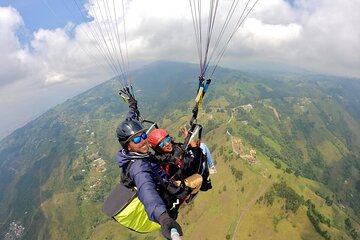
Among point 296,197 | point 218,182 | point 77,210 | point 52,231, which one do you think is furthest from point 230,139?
point 52,231

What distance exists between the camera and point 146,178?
476 cm

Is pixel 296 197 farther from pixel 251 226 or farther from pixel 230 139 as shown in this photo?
pixel 230 139

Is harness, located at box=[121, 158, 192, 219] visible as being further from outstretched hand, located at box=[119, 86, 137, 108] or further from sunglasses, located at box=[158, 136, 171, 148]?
outstretched hand, located at box=[119, 86, 137, 108]

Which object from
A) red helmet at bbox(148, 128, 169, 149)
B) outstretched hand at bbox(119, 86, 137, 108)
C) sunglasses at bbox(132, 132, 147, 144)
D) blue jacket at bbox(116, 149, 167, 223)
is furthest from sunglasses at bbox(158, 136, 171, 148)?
outstretched hand at bbox(119, 86, 137, 108)

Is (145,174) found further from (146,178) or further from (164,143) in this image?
(164,143)

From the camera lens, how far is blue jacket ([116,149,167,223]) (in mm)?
4156

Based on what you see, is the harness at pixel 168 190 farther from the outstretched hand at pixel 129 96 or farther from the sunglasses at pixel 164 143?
the outstretched hand at pixel 129 96

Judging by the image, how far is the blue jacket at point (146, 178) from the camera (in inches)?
164

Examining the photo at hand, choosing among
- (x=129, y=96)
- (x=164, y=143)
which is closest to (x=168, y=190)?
(x=164, y=143)

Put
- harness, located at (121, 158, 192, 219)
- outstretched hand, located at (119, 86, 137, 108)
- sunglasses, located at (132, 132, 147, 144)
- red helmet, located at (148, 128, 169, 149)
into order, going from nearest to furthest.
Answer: harness, located at (121, 158, 192, 219), sunglasses, located at (132, 132, 147, 144), red helmet, located at (148, 128, 169, 149), outstretched hand, located at (119, 86, 137, 108)

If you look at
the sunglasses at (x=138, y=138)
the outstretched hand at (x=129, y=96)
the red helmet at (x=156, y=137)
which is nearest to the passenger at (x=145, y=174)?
the sunglasses at (x=138, y=138)

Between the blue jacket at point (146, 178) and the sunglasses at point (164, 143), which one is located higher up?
the blue jacket at point (146, 178)

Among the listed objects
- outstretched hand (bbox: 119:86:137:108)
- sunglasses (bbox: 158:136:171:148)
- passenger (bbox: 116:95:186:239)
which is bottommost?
outstretched hand (bbox: 119:86:137:108)

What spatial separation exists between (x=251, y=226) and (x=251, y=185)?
64.5 ft
